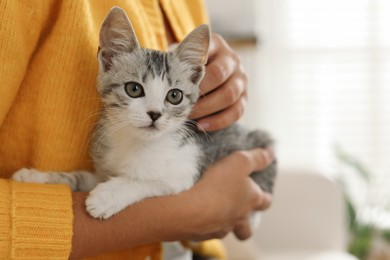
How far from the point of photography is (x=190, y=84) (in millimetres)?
965

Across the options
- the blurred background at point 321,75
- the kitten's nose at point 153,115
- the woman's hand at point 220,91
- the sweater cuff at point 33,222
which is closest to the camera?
the sweater cuff at point 33,222

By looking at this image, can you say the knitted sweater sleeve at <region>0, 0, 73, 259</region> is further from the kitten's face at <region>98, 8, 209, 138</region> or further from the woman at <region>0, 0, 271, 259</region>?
the kitten's face at <region>98, 8, 209, 138</region>

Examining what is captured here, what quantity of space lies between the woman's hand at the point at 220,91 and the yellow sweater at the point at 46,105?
0.12 m

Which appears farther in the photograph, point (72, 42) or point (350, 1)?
point (350, 1)

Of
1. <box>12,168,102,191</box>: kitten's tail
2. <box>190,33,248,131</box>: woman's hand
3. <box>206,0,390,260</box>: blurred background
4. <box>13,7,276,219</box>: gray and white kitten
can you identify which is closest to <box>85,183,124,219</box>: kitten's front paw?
<box>13,7,276,219</box>: gray and white kitten

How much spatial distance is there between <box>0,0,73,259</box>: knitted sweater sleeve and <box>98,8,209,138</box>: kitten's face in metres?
0.11

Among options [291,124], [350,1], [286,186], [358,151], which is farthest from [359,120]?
[286,186]

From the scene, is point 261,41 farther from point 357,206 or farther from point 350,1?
point 357,206

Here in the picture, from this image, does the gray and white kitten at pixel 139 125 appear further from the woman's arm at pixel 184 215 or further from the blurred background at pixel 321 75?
the blurred background at pixel 321 75

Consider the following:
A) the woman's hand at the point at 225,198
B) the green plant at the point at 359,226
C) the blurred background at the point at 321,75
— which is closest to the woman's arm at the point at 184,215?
the woman's hand at the point at 225,198

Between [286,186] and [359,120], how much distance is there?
2.73 ft

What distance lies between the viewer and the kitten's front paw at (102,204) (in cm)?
85

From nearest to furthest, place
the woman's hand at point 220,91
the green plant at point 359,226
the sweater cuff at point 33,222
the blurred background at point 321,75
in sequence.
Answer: the sweater cuff at point 33,222, the woman's hand at point 220,91, the green plant at point 359,226, the blurred background at point 321,75

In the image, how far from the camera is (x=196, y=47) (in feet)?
3.10
